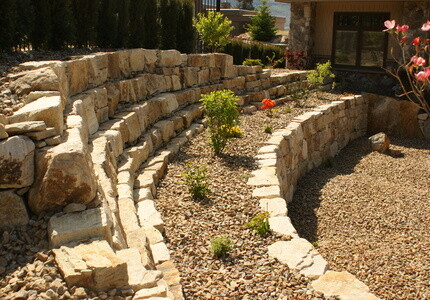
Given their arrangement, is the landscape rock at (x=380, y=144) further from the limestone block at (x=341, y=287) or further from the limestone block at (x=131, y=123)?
the limestone block at (x=341, y=287)

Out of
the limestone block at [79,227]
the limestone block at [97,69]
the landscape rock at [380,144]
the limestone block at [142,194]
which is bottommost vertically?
the landscape rock at [380,144]

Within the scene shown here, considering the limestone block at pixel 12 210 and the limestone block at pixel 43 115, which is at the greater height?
the limestone block at pixel 43 115

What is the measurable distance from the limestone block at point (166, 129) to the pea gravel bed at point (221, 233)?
33 cm

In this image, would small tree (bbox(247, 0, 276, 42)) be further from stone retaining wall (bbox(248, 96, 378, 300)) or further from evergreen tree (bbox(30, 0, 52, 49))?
evergreen tree (bbox(30, 0, 52, 49))

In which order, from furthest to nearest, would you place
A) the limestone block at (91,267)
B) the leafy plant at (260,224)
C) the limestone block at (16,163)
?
the leafy plant at (260,224)
the limestone block at (16,163)
the limestone block at (91,267)

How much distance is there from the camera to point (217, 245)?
4.00m

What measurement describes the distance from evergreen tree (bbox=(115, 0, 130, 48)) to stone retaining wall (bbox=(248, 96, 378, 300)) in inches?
122

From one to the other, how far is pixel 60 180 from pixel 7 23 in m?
3.63

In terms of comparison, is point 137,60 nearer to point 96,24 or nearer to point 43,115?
point 96,24

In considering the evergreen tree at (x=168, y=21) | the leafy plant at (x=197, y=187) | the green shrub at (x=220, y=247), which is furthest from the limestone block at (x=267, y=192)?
the evergreen tree at (x=168, y=21)

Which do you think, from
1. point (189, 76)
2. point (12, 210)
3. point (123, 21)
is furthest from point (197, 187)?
point (123, 21)

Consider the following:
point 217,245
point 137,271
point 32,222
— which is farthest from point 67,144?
point 217,245

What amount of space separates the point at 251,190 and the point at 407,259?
6.92 feet

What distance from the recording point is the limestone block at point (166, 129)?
6916mm
